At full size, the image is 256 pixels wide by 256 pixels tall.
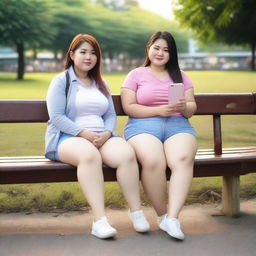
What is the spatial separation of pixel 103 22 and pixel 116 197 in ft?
210

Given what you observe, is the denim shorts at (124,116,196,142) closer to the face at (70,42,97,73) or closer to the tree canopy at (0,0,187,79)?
the face at (70,42,97,73)

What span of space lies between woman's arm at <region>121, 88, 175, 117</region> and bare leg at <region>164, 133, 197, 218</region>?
0.25 meters

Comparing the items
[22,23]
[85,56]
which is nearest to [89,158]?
[85,56]

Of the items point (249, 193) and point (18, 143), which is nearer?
point (249, 193)

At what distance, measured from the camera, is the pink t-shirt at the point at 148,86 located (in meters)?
4.15

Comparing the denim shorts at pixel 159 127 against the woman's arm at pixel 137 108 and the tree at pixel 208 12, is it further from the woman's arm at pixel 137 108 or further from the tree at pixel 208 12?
the tree at pixel 208 12

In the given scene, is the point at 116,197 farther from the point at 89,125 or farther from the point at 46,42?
the point at 46,42

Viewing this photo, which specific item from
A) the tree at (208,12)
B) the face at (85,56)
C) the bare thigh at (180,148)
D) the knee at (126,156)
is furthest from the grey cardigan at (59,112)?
the tree at (208,12)

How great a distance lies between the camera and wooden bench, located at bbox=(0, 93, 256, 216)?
3830mm

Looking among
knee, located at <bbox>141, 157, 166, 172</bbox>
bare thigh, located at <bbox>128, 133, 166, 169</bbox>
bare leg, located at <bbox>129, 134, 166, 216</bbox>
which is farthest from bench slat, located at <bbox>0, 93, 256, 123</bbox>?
knee, located at <bbox>141, 157, 166, 172</bbox>

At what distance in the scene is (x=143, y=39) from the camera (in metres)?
73.8

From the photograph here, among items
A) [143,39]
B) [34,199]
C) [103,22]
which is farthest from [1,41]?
[34,199]

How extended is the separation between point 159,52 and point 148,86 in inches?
10.6

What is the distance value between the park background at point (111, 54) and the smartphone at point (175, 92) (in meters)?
1.26
